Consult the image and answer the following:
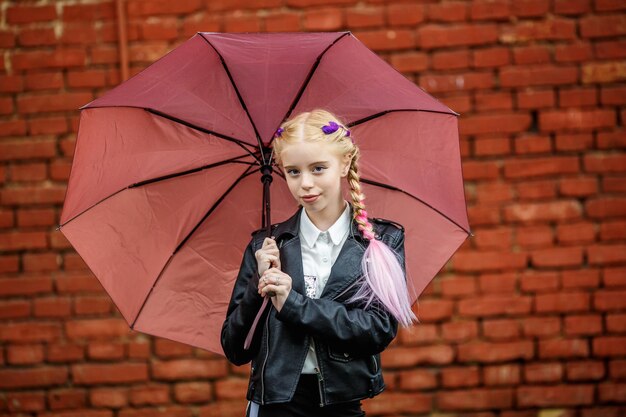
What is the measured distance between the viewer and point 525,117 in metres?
3.86

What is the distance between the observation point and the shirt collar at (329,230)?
2.19 metres

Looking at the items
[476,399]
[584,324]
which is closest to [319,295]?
[476,399]

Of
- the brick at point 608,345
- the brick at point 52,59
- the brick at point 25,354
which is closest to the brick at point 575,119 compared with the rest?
the brick at point 608,345

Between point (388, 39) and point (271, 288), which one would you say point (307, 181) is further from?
point (388, 39)

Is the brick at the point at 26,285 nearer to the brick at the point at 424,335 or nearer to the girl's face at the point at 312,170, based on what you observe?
the brick at the point at 424,335

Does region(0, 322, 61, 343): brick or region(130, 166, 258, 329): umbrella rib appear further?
region(0, 322, 61, 343): brick

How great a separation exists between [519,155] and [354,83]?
68.0 inches

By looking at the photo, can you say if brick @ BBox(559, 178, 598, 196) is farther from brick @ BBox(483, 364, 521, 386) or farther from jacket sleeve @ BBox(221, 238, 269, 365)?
jacket sleeve @ BBox(221, 238, 269, 365)

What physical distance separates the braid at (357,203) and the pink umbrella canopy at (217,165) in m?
0.19

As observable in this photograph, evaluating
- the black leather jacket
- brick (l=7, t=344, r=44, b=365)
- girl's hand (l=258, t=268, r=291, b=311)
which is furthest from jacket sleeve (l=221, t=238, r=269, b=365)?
brick (l=7, t=344, r=44, b=365)

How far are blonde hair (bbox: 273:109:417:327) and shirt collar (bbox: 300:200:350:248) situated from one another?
0.05 meters

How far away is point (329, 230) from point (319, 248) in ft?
0.18

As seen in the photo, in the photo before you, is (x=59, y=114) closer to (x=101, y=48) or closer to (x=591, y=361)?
(x=101, y=48)

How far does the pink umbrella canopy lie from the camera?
2.30m
